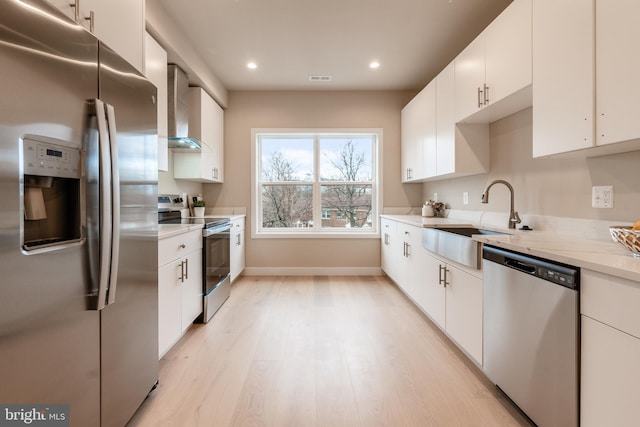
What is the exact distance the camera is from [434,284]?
2547 mm

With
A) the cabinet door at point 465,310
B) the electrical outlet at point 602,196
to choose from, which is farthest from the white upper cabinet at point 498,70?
the cabinet door at point 465,310

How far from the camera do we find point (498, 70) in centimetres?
210

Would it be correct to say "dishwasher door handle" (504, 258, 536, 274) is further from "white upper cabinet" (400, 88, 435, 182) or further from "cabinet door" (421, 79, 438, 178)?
"white upper cabinet" (400, 88, 435, 182)

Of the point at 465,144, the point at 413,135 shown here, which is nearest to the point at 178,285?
the point at 465,144

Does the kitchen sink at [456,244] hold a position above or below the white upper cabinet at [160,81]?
below

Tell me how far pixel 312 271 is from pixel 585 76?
3.62 meters

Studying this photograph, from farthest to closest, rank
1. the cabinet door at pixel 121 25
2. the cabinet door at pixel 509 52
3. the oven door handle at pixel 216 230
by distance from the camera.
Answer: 1. the oven door handle at pixel 216 230
2. the cabinet door at pixel 509 52
3. the cabinet door at pixel 121 25

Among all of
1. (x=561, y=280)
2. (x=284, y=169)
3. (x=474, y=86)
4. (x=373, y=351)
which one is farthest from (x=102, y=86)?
(x=284, y=169)

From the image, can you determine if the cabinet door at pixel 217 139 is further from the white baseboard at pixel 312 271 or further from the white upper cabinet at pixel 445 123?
the white upper cabinet at pixel 445 123

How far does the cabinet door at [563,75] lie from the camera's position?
1.42 m

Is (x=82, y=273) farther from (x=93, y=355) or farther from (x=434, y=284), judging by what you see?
(x=434, y=284)

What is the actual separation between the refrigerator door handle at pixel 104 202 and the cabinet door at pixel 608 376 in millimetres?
1876

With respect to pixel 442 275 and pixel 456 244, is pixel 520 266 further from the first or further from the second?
pixel 442 275

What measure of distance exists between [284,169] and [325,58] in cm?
171
